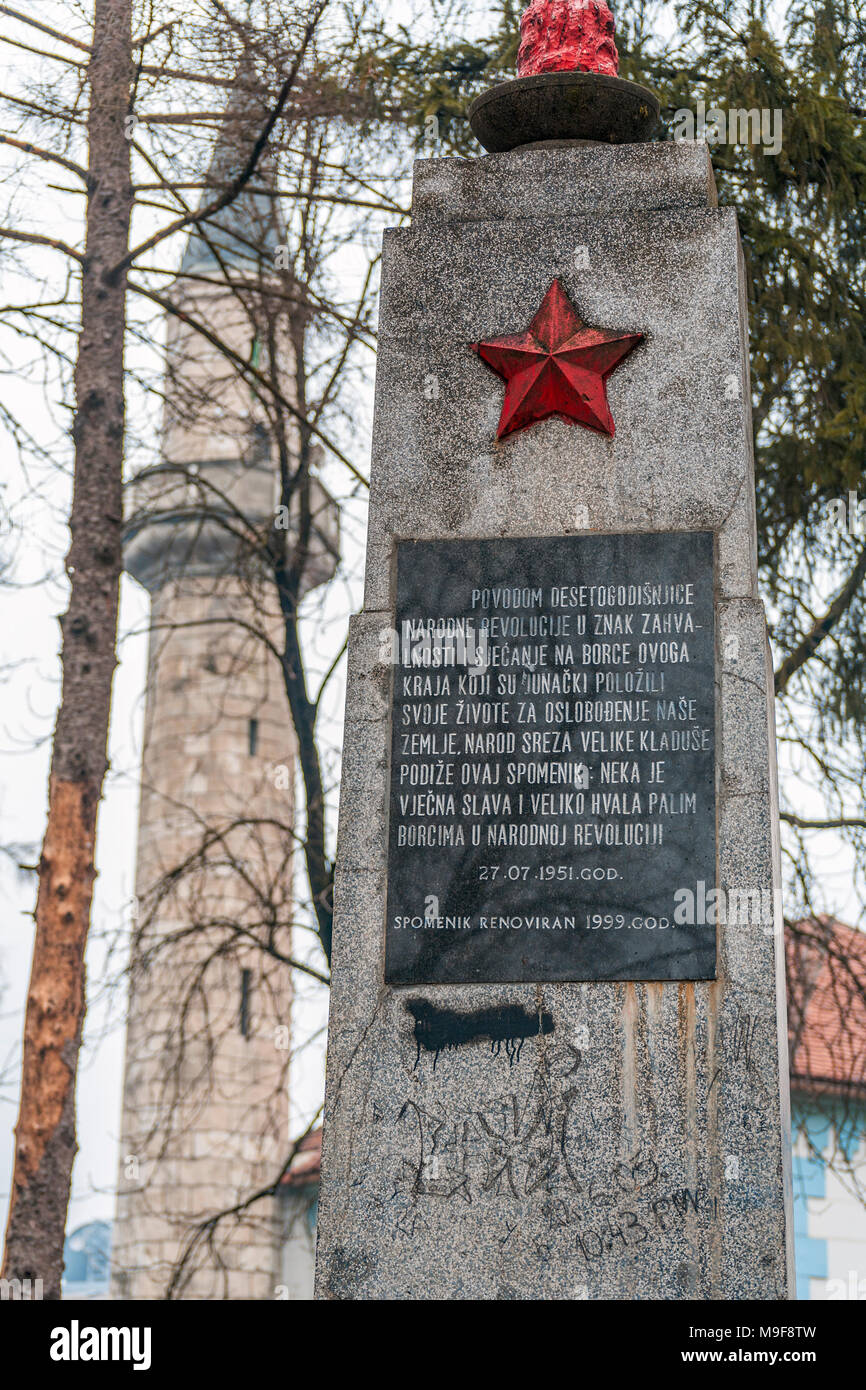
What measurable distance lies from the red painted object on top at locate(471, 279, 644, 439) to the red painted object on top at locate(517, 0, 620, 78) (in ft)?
2.98

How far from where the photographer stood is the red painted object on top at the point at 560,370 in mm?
4879

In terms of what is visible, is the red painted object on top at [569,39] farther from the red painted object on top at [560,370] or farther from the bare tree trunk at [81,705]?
the bare tree trunk at [81,705]

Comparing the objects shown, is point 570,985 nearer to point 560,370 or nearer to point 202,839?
point 560,370

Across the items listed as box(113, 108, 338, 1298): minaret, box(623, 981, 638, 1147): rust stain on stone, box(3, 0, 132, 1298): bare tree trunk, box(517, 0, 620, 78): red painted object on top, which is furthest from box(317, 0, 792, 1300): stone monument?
box(113, 108, 338, 1298): minaret

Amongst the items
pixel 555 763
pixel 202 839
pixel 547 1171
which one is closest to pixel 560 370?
pixel 555 763

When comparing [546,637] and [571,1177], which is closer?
[571,1177]

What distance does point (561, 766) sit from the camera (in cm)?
455

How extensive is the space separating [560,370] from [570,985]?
63.9 inches

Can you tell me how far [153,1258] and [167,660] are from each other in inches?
308

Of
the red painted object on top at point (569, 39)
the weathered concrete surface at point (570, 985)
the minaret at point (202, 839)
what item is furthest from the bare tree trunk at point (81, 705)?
the red painted object on top at point (569, 39)

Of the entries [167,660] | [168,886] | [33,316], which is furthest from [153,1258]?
[33,316]
